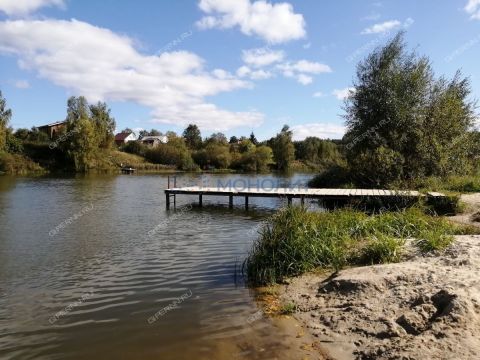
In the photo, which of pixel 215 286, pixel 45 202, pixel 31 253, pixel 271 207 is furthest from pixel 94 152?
pixel 215 286

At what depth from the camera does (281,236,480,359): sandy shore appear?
5.82 metres

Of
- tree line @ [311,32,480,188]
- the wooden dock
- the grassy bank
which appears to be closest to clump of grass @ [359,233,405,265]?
the grassy bank

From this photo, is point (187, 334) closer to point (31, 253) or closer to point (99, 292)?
point (99, 292)

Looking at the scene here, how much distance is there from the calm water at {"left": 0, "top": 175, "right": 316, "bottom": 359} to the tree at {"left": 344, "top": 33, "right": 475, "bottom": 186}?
43.3 ft

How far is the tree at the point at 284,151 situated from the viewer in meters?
102

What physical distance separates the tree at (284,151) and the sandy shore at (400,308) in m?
92.6

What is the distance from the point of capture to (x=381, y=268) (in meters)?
8.58

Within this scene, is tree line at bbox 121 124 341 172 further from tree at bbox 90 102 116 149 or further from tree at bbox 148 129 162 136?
tree at bbox 148 129 162 136

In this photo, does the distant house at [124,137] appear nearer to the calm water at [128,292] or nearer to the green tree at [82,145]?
the green tree at [82,145]

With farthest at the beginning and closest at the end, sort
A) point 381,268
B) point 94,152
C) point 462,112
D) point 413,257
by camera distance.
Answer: point 94,152 < point 462,112 < point 413,257 < point 381,268

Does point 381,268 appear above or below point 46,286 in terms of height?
above

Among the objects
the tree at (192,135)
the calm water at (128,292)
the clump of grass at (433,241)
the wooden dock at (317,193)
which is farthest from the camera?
the tree at (192,135)

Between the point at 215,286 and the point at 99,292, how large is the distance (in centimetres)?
281

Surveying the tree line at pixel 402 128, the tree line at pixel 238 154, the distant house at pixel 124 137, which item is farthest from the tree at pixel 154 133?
the tree line at pixel 402 128
